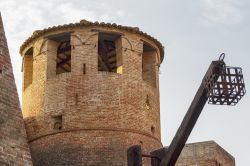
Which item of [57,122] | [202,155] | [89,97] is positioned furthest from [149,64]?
[57,122]

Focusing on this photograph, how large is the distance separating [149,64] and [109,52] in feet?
4.42

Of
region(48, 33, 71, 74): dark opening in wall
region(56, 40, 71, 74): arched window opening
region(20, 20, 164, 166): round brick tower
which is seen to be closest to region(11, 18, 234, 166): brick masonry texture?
region(20, 20, 164, 166): round brick tower

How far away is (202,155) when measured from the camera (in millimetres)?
15945

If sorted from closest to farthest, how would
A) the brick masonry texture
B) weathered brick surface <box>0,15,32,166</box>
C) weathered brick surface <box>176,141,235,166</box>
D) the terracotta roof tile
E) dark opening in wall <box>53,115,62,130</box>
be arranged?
weathered brick surface <box>0,15,32,166</box> < the brick masonry texture < dark opening in wall <box>53,115,62,130</box> < weathered brick surface <box>176,141,235,166</box> < the terracotta roof tile

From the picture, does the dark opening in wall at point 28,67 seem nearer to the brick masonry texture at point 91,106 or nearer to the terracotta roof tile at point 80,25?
the brick masonry texture at point 91,106

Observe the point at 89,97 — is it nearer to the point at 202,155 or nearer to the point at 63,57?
the point at 63,57

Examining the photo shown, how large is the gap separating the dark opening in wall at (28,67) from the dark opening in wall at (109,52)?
6.60 ft

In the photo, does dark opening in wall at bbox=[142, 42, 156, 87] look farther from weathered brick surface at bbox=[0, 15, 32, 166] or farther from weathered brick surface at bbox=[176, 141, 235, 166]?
weathered brick surface at bbox=[0, 15, 32, 166]

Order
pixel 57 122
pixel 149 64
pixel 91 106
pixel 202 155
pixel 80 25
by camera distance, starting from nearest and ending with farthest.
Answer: pixel 91 106, pixel 57 122, pixel 202 155, pixel 80 25, pixel 149 64

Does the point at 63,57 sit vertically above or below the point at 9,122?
above

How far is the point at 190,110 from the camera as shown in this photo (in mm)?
10477

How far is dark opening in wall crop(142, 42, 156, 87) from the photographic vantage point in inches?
670

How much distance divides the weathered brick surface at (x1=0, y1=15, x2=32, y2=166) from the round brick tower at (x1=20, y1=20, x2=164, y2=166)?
13.6 feet

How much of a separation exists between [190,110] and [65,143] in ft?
17.9
